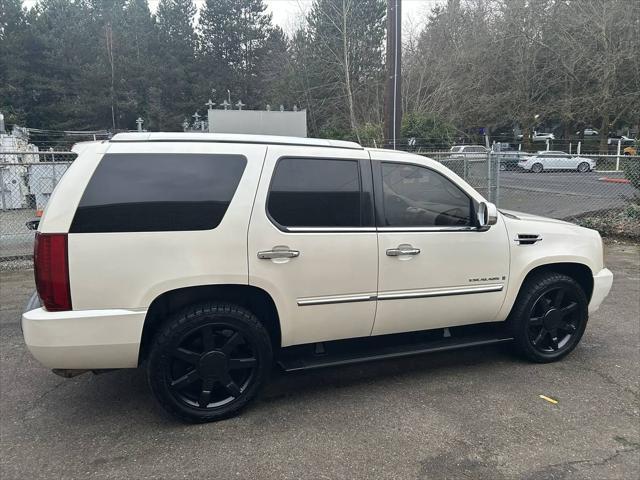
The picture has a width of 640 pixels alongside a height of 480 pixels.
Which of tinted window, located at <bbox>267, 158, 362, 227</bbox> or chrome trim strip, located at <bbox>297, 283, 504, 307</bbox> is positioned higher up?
tinted window, located at <bbox>267, 158, 362, 227</bbox>

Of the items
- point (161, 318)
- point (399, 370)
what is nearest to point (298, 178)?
point (161, 318)

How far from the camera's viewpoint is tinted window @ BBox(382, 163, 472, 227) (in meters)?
3.68

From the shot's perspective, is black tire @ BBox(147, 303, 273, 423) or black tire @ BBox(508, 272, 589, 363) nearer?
black tire @ BBox(147, 303, 273, 423)

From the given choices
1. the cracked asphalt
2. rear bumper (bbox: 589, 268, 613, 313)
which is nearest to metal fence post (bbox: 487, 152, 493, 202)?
rear bumper (bbox: 589, 268, 613, 313)

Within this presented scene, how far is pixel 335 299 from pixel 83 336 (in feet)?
5.22

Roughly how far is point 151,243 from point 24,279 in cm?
529

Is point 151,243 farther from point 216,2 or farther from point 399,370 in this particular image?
point 216,2

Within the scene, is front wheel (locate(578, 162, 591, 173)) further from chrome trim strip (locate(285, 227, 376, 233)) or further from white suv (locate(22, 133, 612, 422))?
chrome trim strip (locate(285, 227, 376, 233))

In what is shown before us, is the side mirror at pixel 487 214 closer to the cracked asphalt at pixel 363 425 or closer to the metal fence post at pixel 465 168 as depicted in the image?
the cracked asphalt at pixel 363 425

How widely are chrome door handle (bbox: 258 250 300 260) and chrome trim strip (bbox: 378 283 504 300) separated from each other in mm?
724

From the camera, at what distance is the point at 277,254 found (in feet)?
10.7

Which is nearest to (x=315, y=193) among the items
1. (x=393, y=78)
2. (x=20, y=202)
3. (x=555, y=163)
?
(x=393, y=78)

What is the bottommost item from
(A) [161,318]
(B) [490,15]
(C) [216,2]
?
(A) [161,318]

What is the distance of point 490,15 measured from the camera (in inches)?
1240
